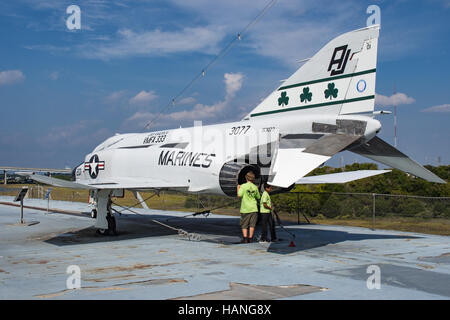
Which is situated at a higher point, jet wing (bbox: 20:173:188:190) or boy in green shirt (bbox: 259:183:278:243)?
jet wing (bbox: 20:173:188:190)

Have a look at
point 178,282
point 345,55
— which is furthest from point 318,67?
point 178,282

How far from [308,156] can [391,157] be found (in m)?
3.44

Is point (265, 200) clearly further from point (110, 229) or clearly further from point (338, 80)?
point (110, 229)

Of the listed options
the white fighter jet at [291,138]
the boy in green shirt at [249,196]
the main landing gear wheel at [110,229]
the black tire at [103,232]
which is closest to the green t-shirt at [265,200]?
the boy in green shirt at [249,196]

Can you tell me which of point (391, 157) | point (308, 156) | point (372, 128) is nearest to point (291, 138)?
point (308, 156)

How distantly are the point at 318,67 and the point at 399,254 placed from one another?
212 inches

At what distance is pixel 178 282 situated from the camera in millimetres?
7145

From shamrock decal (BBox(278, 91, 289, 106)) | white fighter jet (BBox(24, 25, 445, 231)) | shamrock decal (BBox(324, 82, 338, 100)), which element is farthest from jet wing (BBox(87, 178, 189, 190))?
shamrock decal (BBox(324, 82, 338, 100))

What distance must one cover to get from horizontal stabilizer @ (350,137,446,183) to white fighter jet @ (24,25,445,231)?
0.03 meters

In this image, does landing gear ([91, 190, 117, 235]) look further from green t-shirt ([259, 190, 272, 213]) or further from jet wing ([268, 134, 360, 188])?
jet wing ([268, 134, 360, 188])

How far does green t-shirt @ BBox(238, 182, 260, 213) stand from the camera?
1148 centimetres

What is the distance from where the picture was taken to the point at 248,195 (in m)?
11.5

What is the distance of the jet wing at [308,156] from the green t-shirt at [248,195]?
1.17 metres

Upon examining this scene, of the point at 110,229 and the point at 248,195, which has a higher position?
the point at 248,195
